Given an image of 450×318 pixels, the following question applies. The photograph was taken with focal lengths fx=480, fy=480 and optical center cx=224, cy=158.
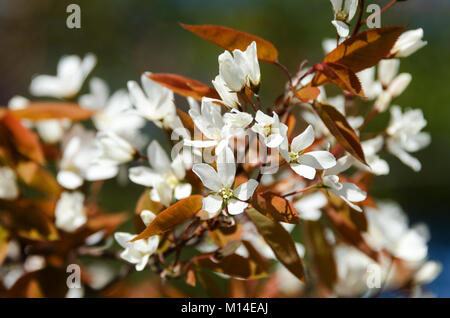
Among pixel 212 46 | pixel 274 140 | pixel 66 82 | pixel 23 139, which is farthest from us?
pixel 212 46

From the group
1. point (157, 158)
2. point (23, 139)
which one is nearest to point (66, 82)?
point (23, 139)

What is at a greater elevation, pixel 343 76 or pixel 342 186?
pixel 343 76

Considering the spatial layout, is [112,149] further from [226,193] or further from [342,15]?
[342,15]

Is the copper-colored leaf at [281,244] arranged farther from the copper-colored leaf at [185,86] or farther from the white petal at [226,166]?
the copper-colored leaf at [185,86]

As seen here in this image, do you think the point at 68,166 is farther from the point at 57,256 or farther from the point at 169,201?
the point at 169,201

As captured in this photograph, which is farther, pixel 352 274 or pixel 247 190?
pixel 352 274

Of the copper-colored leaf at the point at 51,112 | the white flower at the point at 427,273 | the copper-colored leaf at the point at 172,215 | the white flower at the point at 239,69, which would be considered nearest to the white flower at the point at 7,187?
the copper-colored leaf at the point at 51,112
